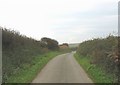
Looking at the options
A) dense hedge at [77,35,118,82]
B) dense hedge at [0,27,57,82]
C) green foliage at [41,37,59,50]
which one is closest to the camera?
dense hedge at [77,35,118,82]

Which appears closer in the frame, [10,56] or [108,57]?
[108,57]

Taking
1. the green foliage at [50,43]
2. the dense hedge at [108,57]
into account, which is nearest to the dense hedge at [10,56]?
the dense hedge at [108,57]

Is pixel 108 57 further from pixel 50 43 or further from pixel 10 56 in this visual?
pixel 50 43

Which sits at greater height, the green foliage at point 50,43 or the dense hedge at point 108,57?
the green foliage at point 50,43

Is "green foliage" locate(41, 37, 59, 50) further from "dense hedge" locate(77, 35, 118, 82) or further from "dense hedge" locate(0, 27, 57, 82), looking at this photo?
"dense hedge" locate(77, 35, 118, 82)

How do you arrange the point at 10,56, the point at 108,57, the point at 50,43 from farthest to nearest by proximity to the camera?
1. the point at 50,43
2. the point at 10,56
3. the point at 108,57

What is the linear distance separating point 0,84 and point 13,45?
13.1 m

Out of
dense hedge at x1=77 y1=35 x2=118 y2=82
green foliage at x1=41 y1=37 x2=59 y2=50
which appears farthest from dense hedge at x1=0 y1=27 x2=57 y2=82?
green foliage at x1=41 y1=37 x2=59 y2=50

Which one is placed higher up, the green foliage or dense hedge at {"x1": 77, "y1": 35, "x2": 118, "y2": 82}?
the green foliage

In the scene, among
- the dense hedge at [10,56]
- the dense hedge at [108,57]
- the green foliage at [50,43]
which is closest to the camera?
the dense hedge at [108,57]

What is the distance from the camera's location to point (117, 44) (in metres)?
17.3

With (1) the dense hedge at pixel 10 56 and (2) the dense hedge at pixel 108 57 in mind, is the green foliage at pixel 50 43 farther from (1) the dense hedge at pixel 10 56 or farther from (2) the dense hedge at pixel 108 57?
(2) the dense hedge at pixel 108 57

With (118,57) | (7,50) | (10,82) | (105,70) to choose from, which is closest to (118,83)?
(118,57)

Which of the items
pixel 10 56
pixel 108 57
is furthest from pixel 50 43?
pixel 108 57
